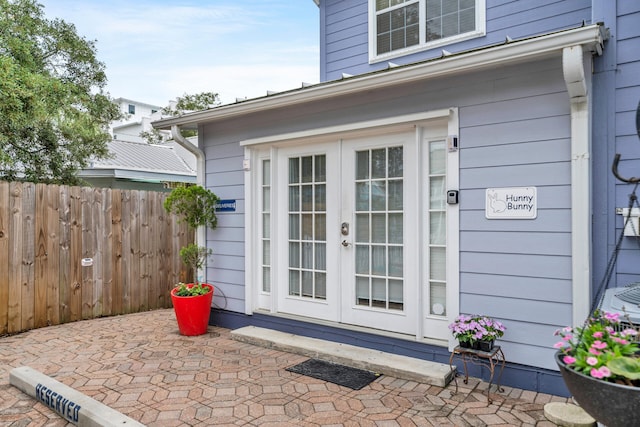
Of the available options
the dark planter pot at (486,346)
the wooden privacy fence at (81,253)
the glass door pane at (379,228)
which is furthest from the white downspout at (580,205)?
the wooden privacy fence at (81,253)

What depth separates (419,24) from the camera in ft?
16.8

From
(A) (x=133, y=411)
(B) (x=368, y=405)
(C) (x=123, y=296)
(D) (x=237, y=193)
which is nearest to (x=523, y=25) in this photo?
(D) (x=237, y=193)

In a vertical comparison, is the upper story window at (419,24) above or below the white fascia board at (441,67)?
above

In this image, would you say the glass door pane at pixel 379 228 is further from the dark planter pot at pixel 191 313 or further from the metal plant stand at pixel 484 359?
the dark planter pot at pixel 191 313

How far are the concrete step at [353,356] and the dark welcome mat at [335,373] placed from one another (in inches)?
2.5

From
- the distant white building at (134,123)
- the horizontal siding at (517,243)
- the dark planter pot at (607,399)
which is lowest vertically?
the dark planter pot at (607,399)

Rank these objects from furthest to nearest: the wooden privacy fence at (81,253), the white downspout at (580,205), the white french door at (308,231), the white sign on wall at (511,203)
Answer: the wooden privacy fence at (81,253) → the white french door at (308,231) → the white sign on wall at (511,203) → the white downspout at (580,205)

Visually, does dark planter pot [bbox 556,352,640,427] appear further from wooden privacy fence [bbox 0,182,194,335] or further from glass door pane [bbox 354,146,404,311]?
wooden privacy fence [bbox 0,182,194,335]

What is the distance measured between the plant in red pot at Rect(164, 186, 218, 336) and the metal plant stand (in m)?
2.58

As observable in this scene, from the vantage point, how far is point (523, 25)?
445 centimetres

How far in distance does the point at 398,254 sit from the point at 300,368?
127 cm

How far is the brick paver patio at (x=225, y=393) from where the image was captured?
2.63m

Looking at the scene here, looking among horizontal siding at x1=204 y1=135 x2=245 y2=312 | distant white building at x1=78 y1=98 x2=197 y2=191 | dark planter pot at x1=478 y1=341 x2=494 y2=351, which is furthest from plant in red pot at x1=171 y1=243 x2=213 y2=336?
distant white building at x1=78 y1=98 x2=197 y2=191

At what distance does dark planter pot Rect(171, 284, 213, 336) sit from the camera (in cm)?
441
